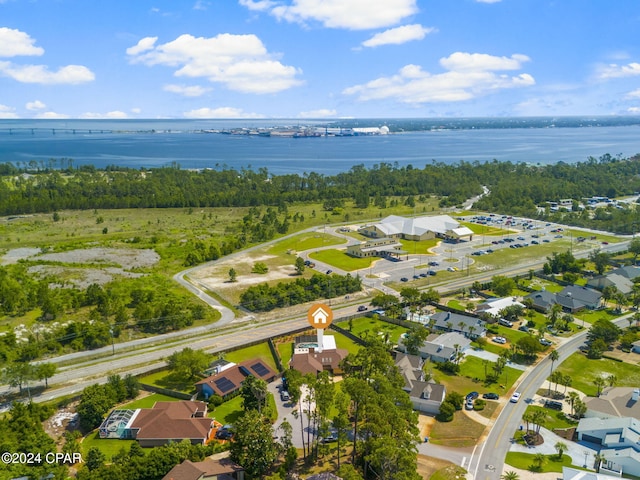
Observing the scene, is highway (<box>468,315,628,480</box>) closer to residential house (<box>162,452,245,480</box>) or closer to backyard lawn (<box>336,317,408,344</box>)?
backyard lawn (<box>336,317,408,344</box>)

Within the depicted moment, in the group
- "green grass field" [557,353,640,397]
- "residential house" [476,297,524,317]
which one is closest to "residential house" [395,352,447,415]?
"green grass field" [557,353,640,397]

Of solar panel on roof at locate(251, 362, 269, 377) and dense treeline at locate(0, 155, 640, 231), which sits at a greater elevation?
dense treeline at locate(0, 155, 640, 231)

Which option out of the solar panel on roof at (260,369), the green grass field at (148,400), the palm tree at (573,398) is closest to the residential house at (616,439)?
the palm tree at (573,398)

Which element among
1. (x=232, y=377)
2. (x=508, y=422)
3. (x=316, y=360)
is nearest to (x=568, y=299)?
(x=508, y=422)

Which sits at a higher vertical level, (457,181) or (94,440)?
(457,181)

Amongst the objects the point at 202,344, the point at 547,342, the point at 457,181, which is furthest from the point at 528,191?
the point at 202,344

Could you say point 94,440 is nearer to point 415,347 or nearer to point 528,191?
point 415,347
